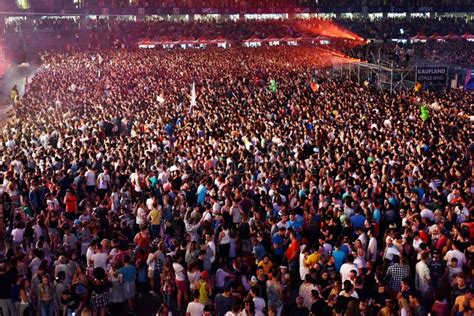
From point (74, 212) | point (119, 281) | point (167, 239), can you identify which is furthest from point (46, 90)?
point (119, 281)

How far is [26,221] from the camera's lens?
11180 millimetres

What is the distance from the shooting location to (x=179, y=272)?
29.2ft

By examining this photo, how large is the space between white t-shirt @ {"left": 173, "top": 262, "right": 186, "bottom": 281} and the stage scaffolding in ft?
57.6

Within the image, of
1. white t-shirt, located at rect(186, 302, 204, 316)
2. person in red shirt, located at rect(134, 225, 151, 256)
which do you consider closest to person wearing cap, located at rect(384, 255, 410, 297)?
white t-shirt, located at rect(186, 302, 204, 316)

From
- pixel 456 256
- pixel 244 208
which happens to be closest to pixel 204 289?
pixel 244 208

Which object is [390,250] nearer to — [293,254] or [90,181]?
[293,254]

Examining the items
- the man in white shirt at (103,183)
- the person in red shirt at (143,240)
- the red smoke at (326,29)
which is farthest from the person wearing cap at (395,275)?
the red smoke at (326,29)

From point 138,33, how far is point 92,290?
4507 centimetres

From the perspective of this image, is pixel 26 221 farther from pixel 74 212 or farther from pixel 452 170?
pixel 452 170

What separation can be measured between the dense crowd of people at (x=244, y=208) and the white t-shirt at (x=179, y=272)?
2cm

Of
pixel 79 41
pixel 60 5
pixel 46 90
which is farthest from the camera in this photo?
pixel 60 5

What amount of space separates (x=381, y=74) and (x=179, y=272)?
20196 mm

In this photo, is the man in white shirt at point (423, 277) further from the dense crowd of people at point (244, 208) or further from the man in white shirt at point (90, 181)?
the man in white shirt at point (90, 181)

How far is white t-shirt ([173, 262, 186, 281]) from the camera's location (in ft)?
29.1
